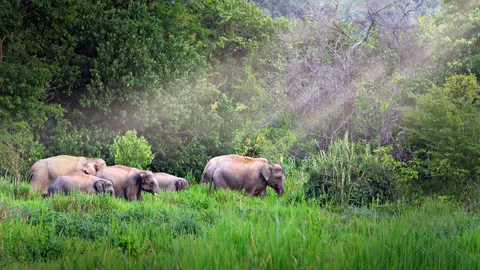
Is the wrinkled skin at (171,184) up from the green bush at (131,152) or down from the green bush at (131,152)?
down

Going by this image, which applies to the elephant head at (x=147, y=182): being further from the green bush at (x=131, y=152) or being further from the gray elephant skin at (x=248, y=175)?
the green bush at (x=131, y=152)

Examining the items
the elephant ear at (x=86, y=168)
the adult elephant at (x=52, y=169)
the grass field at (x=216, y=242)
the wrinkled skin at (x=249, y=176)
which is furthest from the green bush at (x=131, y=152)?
the grass field at (x=216, y=242)

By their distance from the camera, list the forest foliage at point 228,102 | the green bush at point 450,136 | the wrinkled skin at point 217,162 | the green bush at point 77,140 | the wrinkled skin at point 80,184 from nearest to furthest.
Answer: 1. the green bush at point 450,136
2. the wrinkled skin at point 80,184
3. the forest foliage at point 228,102
4. the wrinkled skin at point 217,162
5. the green bush at point 77,140

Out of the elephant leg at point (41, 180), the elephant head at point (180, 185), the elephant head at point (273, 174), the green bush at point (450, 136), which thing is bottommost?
the elephant head at point (180, 185)

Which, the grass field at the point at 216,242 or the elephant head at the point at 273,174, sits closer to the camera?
the grass field at the point at 216,242

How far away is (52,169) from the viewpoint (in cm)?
1580

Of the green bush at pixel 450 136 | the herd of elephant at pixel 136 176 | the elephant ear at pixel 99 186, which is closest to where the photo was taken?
the green bush at pixel 450 136

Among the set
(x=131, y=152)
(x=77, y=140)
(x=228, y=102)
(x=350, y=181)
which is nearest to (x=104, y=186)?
(x=350, y=181)

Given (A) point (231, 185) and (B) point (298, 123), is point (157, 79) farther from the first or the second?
(A) point (231, 185)

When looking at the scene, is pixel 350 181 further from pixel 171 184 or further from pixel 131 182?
pixel 171 184

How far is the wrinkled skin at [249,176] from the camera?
15.1 metres

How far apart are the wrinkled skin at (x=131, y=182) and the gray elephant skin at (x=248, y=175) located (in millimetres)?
1836

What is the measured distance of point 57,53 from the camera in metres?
21.4

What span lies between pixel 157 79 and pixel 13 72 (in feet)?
21.8
